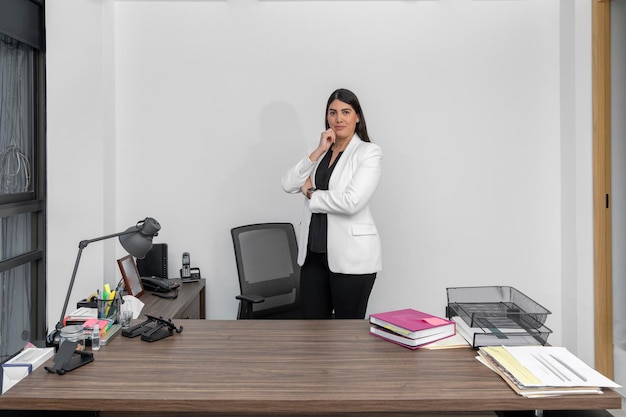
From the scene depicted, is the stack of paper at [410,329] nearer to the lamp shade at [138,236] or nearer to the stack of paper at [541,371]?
the stack of paper at [541,371]

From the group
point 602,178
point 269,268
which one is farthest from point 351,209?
point 602,178

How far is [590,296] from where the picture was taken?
3.55 meters

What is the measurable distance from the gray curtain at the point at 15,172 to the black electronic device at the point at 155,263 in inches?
26.5

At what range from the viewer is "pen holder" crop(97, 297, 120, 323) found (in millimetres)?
2043

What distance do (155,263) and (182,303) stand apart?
0.63m

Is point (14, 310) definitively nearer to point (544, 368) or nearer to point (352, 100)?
point (352, 100)

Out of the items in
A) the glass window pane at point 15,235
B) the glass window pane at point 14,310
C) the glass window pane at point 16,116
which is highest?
the glass window pane at point 16,116

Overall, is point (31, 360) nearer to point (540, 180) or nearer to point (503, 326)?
point (503, 326)

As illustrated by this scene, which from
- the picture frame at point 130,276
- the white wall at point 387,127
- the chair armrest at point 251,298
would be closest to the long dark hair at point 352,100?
the white wall at point 387,127

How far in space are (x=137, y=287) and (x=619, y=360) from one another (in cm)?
295

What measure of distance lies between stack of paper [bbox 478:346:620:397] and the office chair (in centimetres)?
167

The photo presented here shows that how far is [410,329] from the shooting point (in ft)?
5.98

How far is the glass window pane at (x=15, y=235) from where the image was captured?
2869 mm

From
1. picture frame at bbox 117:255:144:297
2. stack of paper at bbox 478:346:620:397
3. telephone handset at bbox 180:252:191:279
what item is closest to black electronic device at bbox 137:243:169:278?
telephone handset at bbox 180:252:191:279
